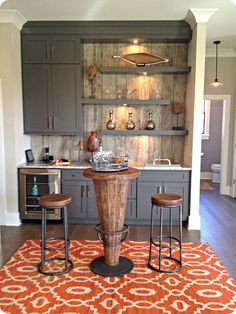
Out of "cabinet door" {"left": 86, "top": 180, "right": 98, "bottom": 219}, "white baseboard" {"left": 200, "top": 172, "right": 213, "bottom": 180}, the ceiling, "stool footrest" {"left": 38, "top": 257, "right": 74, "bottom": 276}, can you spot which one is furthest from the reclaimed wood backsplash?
"white baseboard" {"left": 200, "top": 172, "right": 213, "bottom": 180}

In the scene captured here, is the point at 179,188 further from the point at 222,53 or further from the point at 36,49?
the point at 222,53

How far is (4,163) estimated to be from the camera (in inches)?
160

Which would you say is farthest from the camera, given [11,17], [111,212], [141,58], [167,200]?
[11,17]

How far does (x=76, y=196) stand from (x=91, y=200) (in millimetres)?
237

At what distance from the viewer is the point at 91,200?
4125 mm

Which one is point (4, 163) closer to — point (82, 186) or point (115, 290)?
point (82, 186)

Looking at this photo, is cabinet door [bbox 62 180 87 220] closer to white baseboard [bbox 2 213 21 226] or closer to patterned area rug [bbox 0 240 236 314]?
white baseboard [bbox 2 213 21 226]

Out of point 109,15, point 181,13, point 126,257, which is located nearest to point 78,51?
point 109,15

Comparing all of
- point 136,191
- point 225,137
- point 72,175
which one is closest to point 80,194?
point 72,175

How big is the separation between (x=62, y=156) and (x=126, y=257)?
87.1 inches

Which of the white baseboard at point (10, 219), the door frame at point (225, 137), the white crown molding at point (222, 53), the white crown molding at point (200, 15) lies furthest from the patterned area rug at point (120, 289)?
the white crown molding at point (222, 53)

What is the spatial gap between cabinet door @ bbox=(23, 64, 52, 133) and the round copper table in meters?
1.96

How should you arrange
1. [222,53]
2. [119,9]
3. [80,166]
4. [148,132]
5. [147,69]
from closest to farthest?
[119,9]
[80,166]
[147,69]
[148,132]
[222,53]

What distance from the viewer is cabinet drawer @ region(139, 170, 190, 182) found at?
4023mm
